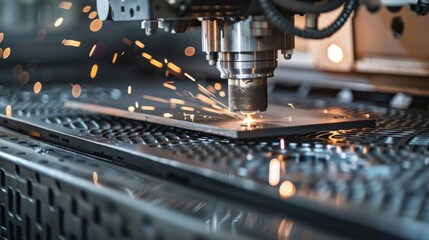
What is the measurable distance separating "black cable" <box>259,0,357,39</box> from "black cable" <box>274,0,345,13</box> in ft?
0.05

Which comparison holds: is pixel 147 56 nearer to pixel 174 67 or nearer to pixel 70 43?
pixel 174 67

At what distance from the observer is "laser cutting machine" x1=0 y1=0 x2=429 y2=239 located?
2.95ft

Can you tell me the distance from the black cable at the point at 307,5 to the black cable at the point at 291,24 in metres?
0.02

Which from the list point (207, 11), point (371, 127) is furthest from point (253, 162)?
point (371, 127)

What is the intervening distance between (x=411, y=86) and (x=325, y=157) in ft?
3.26

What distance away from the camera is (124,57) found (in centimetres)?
296

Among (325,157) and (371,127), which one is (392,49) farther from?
(325,157)

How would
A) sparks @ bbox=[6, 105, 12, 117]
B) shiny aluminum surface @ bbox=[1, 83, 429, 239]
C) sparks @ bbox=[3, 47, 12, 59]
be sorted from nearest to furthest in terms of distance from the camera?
shiny aluminum surface @ bbox=[1, 83, 429, 239] < sparks @ bbox=[6, 105, 12, 117] < sparks @ bbox=[3, 47, 12, 59]

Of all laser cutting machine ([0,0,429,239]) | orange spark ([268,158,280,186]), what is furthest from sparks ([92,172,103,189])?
orange spark ([268,158,280,186])

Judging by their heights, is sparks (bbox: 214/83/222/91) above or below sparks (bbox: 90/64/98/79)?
below

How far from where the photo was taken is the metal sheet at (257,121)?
1263 millimetres

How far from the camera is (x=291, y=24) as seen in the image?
1.20m

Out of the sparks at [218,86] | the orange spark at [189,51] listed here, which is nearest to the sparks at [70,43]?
the orange spark at [189,51]

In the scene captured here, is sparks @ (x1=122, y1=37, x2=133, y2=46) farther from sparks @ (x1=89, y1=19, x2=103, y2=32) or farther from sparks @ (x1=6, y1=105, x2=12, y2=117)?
sparks @ (x1=6, y1=105, x2=12, y2=117)
